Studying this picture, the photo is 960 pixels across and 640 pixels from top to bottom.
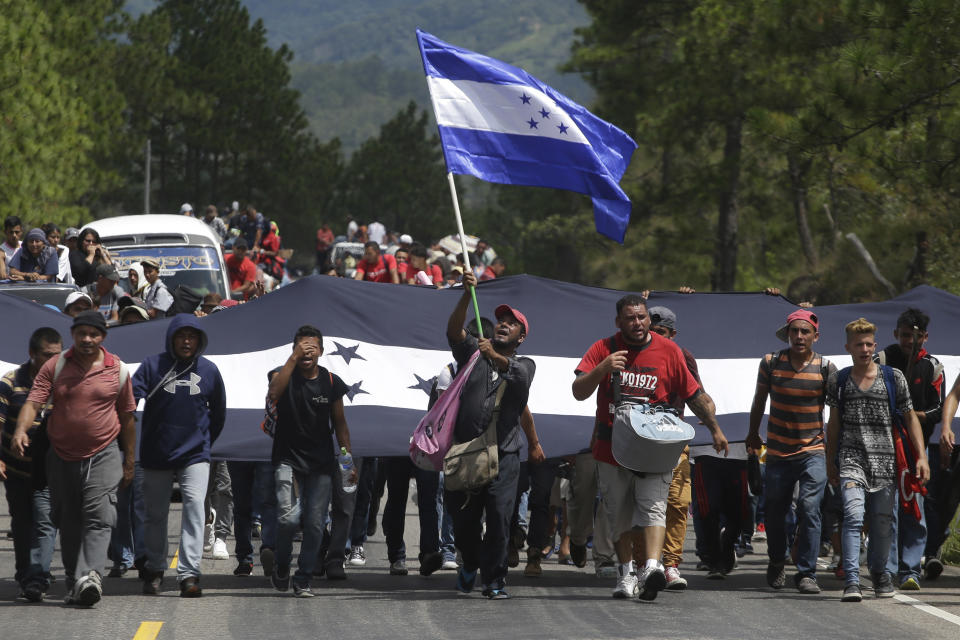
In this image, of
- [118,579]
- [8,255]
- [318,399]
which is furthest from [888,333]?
[8,255]

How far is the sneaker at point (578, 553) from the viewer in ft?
38.1

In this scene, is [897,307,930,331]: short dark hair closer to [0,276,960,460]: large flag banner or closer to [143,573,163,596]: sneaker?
[0,276,960,460]: large flag banner

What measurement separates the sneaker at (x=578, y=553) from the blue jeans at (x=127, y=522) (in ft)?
10.9

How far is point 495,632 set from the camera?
8578mm

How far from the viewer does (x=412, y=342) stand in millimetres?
11844

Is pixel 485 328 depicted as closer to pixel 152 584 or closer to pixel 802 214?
pixel 152 584

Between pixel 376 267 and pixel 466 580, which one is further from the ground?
pixel 376 267

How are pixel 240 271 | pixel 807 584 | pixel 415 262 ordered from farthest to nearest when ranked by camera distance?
pixel 240 271, pixel 415 262, pixel 807 584

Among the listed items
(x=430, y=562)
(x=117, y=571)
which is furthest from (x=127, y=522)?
(x=430, y=562)

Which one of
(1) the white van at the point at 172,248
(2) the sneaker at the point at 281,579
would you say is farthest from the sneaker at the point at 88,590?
(1) the white van at the point at 172,248

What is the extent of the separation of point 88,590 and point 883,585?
533cm

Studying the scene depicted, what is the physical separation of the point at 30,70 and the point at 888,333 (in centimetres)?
2448

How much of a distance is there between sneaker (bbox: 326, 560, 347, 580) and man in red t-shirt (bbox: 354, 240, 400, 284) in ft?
27.8

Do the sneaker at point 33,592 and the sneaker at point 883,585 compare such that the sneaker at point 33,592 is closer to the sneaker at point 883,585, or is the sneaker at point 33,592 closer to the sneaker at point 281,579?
the sneaker at point 281,579
